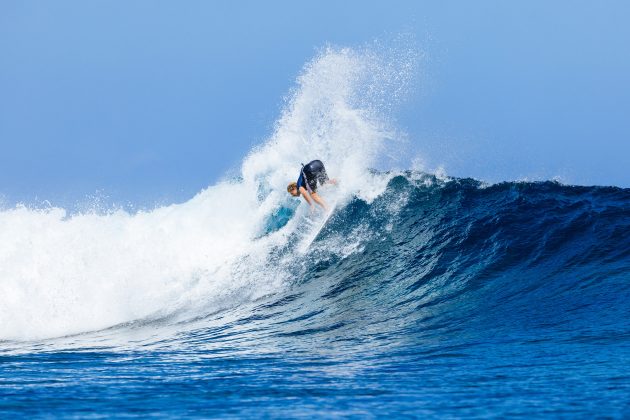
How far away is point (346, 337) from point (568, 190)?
7549 mm

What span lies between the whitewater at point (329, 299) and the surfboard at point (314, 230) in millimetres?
82

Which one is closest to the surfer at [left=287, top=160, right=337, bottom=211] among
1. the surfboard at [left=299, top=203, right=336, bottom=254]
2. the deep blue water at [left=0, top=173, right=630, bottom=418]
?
the surfboard at [left=299, top=203, right=336, bottom=254]

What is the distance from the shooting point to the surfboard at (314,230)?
12289 mm

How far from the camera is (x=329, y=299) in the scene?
983cm

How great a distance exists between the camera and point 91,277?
463 inches

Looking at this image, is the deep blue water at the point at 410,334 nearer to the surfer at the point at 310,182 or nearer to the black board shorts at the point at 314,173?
the surfer at the point at 310,182

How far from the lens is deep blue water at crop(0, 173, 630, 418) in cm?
466

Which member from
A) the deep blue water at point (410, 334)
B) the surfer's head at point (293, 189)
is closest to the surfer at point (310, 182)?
the surfer's head at point (293, 189)

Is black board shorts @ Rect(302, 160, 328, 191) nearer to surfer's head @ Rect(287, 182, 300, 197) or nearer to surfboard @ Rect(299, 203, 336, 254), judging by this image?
surfer's head @ Rect(287, 182, 300, 197)

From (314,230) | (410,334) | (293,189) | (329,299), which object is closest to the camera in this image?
(410,334)

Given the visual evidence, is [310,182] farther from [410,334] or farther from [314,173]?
[410,334]

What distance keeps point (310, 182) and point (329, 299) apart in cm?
415

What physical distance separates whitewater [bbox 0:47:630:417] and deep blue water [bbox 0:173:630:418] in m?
0.04

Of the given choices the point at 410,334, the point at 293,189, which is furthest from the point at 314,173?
the point at 410,334
